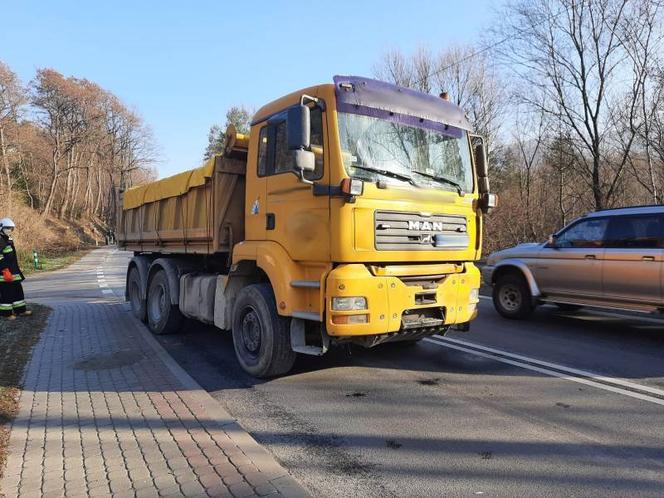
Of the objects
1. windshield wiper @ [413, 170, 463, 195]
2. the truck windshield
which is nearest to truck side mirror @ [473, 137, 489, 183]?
the truck windshield

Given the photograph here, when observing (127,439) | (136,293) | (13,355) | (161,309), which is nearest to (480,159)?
(127,439)

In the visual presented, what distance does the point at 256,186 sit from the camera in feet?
19.4

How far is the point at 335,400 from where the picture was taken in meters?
4.95

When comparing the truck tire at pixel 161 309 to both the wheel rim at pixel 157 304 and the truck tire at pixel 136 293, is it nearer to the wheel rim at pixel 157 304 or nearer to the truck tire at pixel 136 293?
the wheel rim at pixel 157 304

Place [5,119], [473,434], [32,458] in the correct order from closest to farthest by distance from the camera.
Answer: [32,458], [473,434], [5,119]

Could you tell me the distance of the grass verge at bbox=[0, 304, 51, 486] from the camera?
445 centimetres

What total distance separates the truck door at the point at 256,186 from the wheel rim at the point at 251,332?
3.03ft

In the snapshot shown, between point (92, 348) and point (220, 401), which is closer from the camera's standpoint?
point (220, 401)

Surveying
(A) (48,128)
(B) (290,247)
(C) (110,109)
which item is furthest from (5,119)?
(B) (290,247)

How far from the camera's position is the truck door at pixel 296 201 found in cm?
482

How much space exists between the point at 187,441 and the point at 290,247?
2.13m

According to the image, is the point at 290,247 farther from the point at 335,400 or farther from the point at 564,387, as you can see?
the point at 564,387

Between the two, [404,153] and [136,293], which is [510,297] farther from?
[136,293]

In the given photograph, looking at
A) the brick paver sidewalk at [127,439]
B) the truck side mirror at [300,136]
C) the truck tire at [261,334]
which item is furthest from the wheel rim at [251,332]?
the truck side mirror at [300,136]
